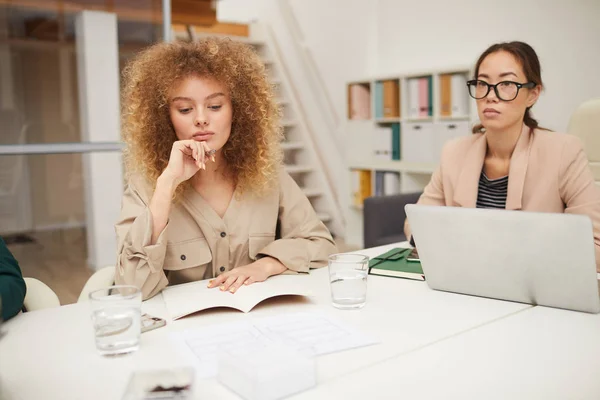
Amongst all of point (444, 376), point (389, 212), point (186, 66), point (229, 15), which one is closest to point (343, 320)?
point (444, 376)

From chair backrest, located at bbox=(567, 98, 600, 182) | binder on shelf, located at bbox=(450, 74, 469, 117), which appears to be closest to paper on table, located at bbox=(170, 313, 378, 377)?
chair backrest, located at bbox=(567, 98, 600, 182)

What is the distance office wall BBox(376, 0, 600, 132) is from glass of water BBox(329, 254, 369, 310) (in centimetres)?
298

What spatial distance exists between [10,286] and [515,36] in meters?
3.75

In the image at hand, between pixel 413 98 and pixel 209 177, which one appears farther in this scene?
pixel 413 98

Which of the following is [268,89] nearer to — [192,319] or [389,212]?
[192,319]

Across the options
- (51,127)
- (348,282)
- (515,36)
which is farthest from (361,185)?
(348,282)

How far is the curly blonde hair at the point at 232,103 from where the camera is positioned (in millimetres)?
1727

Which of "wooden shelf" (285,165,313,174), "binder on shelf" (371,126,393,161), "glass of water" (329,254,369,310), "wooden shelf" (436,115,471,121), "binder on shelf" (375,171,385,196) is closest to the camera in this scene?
"glass of water" (329,254,369,310)

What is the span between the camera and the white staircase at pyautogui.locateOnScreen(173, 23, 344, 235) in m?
5.71

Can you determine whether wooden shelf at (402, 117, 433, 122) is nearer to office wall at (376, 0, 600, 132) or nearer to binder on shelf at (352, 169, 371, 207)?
office wall at (376, 0, 600, 132)

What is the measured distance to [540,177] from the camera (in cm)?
195

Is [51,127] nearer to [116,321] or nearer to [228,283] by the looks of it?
[228,283]

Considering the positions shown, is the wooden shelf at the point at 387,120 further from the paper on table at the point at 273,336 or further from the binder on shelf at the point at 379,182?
the paper on table at the point at 273,336

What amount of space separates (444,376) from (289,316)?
387mm
